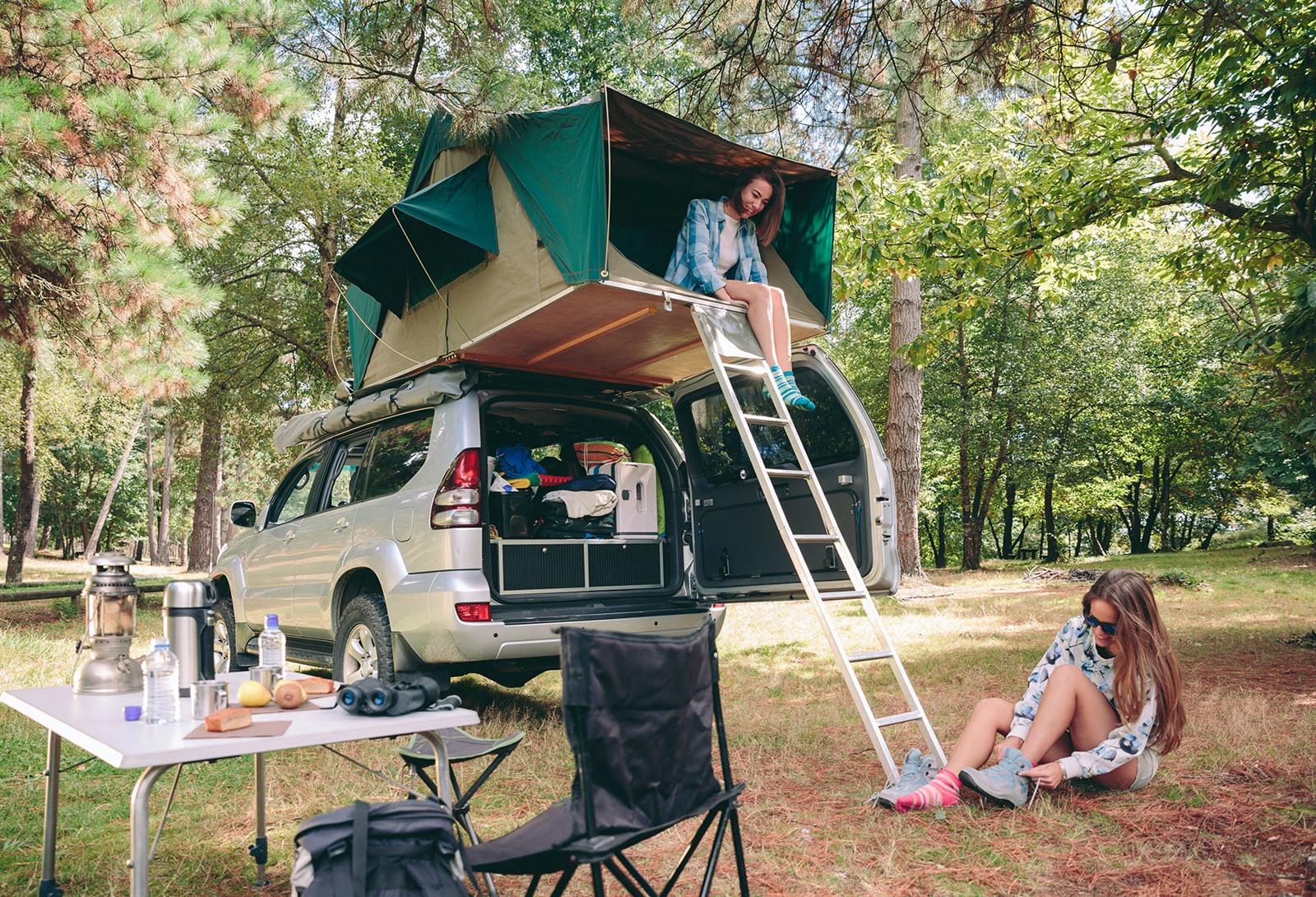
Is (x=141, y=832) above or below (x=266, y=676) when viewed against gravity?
below

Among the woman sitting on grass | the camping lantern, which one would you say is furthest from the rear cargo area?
the woman sitting on grass

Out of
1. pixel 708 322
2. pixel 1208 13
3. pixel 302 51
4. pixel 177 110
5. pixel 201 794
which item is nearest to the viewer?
pixel 201 794

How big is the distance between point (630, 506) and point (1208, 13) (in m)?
4.36

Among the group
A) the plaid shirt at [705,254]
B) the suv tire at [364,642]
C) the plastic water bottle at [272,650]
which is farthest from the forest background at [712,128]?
the plastic water bottle at [272,650]

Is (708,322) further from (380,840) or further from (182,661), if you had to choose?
(380,840)

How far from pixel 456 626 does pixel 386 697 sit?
82.7 inches

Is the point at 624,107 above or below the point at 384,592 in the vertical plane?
above

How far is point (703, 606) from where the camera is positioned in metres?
5.33

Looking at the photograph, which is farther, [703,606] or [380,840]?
[703,606]

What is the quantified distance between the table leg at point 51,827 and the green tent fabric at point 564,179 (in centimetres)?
274

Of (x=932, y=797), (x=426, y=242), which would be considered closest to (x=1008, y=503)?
(x=426, y=242)

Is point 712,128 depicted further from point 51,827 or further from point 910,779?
point 51,827

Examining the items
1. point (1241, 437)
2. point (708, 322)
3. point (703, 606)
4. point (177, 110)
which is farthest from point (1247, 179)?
point (1241, 437)

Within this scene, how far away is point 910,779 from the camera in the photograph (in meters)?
3.85
